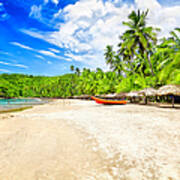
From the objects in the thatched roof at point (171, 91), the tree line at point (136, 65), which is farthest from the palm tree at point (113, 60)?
the thatched roof at point (171, 91)

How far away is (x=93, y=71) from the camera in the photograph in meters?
52.1

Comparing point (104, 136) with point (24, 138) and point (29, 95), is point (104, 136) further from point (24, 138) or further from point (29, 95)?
point (29, 95)

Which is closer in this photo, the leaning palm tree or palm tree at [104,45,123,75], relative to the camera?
the leaning palm tree

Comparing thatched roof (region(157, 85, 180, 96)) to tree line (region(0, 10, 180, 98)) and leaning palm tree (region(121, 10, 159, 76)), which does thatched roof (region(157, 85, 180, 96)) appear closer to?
tree line (region(0, 10, 180, 98))

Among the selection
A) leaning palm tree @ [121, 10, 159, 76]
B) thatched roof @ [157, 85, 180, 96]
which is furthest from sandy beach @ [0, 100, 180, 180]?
leaning palm tree @ [121, 10, 159, 76]

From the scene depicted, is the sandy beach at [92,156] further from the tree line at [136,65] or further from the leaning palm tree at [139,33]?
the leaning palm tree at [139,33]

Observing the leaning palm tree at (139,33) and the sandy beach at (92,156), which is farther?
the leaning palm tree at (139,33)

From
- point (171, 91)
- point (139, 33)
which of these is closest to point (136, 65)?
point (139, 33)

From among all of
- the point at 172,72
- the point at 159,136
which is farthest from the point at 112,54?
the point at 159,136

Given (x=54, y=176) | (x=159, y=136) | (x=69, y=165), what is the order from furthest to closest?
1. (x=159, y=136)
2. (x=69, y=165)
3. (x=54, y=176)

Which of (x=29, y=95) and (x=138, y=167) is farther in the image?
(x=29, y=95)

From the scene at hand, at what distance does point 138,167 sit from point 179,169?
0.87 metres

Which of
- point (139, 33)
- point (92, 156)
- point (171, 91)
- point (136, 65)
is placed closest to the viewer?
point (92, 156)

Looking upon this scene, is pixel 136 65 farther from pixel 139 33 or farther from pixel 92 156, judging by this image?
pixel 92 156
